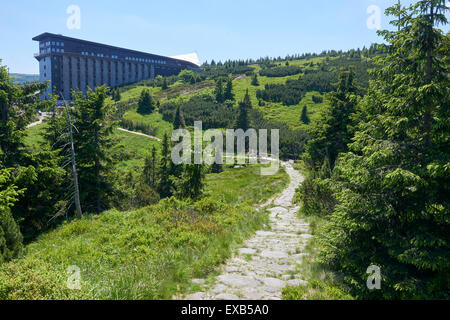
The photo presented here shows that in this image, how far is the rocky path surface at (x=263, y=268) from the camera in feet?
17.2

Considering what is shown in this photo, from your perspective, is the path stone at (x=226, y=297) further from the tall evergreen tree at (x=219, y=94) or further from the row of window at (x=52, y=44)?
the row of window at (x=52, y=44)

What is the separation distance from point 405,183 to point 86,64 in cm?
14727

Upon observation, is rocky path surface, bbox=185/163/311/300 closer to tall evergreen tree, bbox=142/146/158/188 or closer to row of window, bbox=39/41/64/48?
tall evergreen tree, bbox=142/146/158/188

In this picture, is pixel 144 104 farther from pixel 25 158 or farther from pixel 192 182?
pixel 25 158

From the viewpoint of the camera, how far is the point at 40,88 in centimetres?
1572

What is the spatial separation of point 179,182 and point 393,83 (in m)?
14.2

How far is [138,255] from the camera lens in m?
7.65

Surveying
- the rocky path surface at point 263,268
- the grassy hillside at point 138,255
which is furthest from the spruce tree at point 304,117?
the rocky path surface at point 263,268

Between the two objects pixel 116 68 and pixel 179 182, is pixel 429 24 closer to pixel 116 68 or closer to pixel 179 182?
pixel 179 182

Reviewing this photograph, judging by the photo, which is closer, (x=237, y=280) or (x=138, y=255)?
(x=237, y=280)

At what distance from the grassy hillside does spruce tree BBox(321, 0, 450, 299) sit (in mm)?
3630

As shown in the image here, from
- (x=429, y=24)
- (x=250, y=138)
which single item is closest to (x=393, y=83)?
(x=429, y=24)

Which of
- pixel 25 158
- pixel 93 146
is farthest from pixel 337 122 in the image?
pixel 25 158
